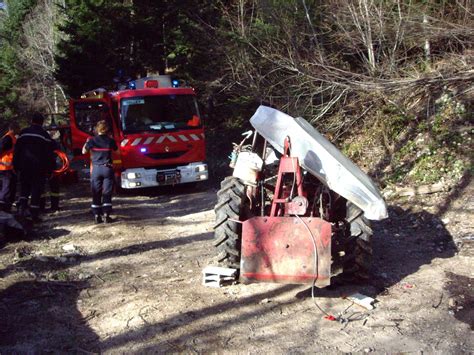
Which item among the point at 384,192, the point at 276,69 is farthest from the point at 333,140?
the point at 384,192

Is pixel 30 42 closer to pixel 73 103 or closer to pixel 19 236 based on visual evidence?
pixel 73 103

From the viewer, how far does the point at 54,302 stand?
540 centimetres

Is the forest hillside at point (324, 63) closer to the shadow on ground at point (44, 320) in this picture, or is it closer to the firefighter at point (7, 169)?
the firefighter at point (7, 169)

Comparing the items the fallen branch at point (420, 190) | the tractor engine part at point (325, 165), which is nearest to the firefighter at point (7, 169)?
the tractor engine part at point (325, 165)

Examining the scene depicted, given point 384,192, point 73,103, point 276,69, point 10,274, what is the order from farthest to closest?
point 276,69 < point 73,103 < point 384,192 < point 10,274

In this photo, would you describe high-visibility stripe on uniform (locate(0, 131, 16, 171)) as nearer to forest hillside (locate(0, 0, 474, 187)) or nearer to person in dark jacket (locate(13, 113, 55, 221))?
person in dark jacket (locate(13, 113, 55, 221))

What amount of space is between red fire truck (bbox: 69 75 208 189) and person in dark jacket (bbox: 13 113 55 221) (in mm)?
2695

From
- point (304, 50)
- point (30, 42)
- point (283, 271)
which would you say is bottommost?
point (283, 271)

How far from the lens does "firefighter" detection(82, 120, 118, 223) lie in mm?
8703

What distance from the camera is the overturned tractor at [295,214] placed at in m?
5.20

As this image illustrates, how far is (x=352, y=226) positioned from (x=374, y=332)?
4.46 ft

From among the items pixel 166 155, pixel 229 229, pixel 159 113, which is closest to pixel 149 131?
pixel 159 113

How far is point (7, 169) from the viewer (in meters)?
8.81

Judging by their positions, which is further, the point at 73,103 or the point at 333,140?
the point at 333,140
